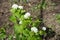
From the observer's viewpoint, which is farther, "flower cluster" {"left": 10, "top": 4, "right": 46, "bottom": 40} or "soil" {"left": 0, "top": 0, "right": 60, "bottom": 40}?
"soil" {"left": 0, "top": 0, "right": 60, "bottom": 40}

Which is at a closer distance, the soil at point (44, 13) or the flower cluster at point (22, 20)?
the flower cluster at point (22, 20)

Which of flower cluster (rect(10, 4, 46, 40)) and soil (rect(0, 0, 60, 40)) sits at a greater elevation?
flower cluster (rect(10, 4, 46, 40))

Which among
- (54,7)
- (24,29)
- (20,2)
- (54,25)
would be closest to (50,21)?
(54,25)

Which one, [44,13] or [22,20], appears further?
[44,13]

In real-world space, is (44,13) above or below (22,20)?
below

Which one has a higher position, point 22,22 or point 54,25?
point 22,22

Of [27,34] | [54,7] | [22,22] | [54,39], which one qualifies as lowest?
[54,39]

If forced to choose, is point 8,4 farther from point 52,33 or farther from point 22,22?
point 22,22

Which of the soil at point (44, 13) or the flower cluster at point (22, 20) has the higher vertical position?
the flower cluster at point (22, 20)
